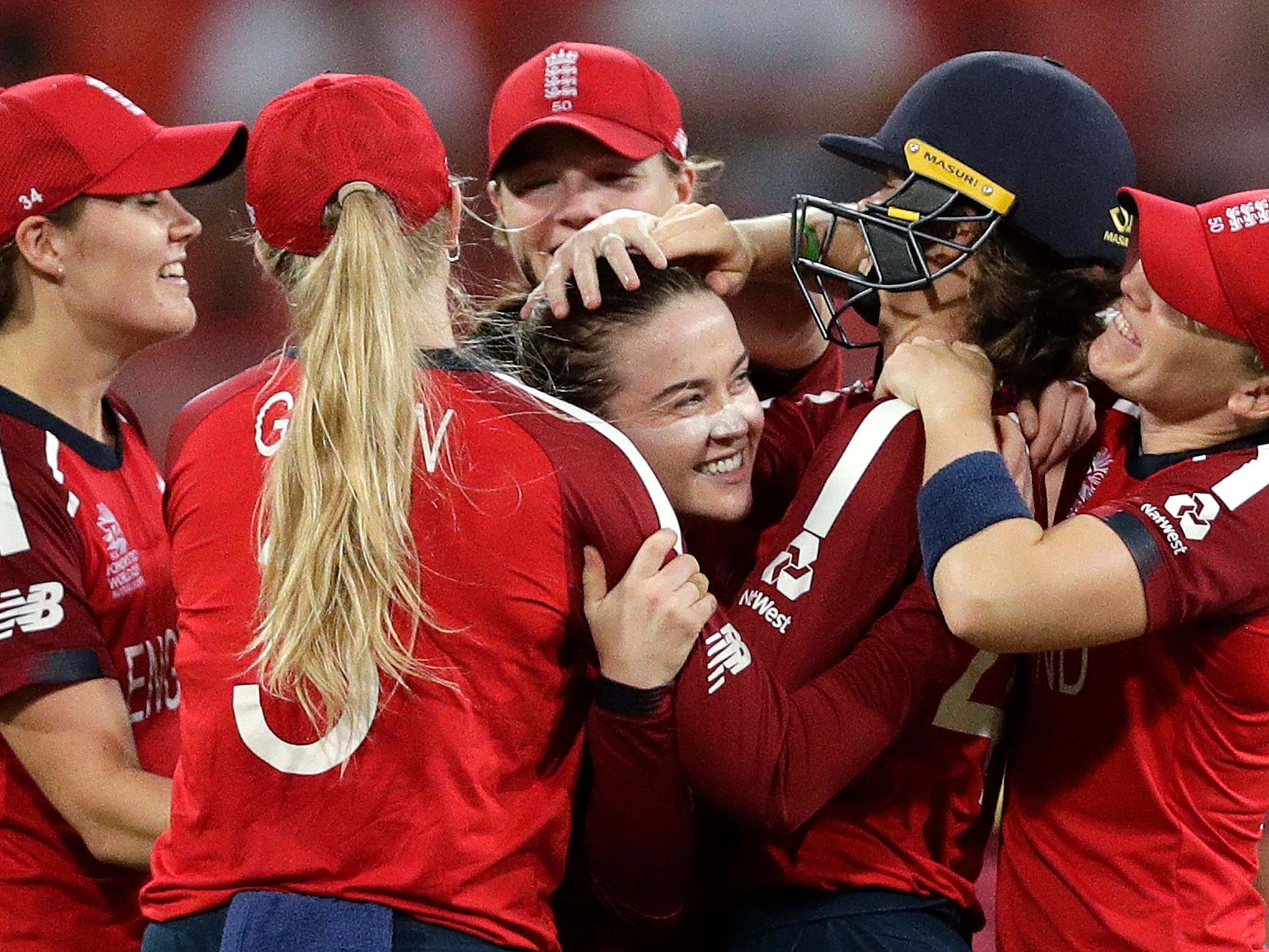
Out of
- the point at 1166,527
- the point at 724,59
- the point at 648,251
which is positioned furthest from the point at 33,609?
the point at 724,59

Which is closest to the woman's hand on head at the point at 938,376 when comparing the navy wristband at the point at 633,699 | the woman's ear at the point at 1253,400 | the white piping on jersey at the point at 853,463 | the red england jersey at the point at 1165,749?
the white piping on jersey at the point at 853,463

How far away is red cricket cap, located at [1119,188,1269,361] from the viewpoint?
2094 millimetres

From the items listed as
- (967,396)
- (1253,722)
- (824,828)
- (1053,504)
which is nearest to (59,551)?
(824,828)

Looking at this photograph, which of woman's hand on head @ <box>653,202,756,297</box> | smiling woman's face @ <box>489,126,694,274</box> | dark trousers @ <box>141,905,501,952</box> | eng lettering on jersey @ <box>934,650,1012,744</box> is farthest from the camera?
smiling woman's face @ <box>489,126,694,274</box>

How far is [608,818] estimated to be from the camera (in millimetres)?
1998

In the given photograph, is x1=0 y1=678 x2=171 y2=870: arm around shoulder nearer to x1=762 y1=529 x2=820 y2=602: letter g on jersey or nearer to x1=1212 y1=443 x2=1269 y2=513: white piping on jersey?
x1=762 y1=529 x2=820 y2=602: letter g on jersey

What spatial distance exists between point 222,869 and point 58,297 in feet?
3.97

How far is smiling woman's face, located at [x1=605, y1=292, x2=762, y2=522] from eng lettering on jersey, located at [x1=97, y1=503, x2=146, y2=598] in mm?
887

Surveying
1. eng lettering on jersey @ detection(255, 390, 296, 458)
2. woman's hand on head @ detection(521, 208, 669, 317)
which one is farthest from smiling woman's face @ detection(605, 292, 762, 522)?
eng lettering on jersey @ detection(255, 390, 296, 458)

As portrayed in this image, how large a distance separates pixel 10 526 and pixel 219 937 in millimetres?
786

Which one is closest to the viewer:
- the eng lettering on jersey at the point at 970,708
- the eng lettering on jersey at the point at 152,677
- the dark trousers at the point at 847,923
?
the dark trousers at the point at 847,923

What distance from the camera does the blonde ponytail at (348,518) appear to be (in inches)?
71.9

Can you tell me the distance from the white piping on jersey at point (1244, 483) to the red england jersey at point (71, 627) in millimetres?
1690

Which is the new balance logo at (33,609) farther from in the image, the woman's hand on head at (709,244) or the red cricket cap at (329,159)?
the woman's hand on head at (709,244)
